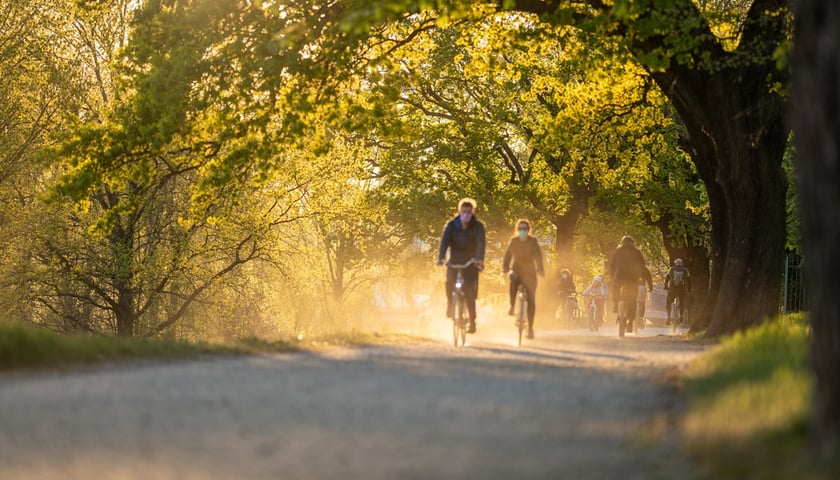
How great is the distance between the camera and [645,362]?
14625mm

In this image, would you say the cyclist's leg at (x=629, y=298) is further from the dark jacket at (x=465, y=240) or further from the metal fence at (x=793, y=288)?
the metal fence at (x=793, y=288)

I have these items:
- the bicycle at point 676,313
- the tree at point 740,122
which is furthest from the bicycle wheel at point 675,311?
the tree at point 740,122

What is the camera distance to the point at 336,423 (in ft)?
25.9

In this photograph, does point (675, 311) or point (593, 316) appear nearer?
point (675, 311)

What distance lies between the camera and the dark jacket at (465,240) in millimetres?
17656

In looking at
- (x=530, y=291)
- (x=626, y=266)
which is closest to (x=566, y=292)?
(x=626, y=266)

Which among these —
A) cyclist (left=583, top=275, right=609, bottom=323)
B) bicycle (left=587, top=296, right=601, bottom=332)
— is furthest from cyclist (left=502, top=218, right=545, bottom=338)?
cyclist (left=583, top=275, right=609, bottom=323)

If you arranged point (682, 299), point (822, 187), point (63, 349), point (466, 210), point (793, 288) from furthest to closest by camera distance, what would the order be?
1. point (793, 288)
2. point (682, 299)
3. point (466, 210)
4. point (63, 349)
5. point (822, 187)

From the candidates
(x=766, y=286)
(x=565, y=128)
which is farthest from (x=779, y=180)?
(x=565, y=128)

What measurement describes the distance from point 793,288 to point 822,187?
30690 millimetres

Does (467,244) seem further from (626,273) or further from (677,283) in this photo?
(677,283)

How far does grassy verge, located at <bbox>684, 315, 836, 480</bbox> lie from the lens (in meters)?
5.99

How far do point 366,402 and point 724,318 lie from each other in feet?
44.9

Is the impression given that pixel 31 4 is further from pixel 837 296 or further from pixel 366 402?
pixel 837 296
